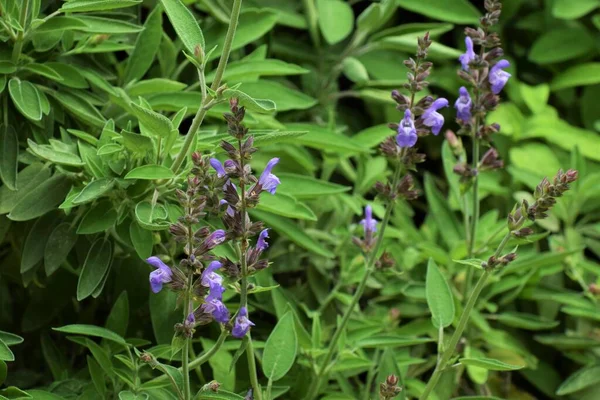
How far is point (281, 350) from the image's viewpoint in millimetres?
1500

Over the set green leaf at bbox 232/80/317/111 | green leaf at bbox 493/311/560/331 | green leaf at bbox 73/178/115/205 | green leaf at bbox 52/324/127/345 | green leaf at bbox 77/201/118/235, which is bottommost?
green leaf at bbox 493/311/560/331

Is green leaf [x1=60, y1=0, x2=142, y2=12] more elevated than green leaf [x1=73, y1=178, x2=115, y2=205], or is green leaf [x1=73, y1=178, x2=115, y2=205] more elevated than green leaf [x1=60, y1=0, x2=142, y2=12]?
green leaf [x1=60, y1=0, x2=142, y2=12]

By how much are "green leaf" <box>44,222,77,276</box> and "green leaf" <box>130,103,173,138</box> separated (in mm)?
304

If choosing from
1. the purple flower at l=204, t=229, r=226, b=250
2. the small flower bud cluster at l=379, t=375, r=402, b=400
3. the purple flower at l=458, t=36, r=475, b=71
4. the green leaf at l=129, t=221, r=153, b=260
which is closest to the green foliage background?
the green leaf at l=129, t=221, r=153, b=260

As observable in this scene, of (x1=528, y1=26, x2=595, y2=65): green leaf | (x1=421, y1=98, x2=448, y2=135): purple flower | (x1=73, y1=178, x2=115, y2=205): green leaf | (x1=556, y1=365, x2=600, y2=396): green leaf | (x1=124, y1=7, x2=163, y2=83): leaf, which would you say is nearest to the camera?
(x1=73, y1=178, x2=115, y2=205): green leaf

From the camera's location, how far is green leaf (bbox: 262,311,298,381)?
4.85ft

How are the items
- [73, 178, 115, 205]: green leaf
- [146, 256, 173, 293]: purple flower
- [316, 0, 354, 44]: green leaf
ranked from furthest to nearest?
[316, 0, 354, 44]: green leaf < [73, 178, 115, 205]: green leaf < [146, 256, 173, 293]: purple flower

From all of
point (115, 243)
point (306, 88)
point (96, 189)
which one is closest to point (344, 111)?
point (306, 88)

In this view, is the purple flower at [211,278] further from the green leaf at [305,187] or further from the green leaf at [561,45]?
the green leaf at [561,45]

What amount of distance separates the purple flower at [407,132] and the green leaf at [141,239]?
450 millimetres

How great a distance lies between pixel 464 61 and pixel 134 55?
66cm

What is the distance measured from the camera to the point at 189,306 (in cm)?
126

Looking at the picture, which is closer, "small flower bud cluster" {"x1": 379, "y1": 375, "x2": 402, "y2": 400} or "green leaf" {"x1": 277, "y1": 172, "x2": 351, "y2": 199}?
"small flower bud cluster" {"x1": 379, "y1": 375, "x2": 402, "y2": 400}

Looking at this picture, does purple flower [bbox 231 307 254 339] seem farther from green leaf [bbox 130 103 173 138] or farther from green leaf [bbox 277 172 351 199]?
green leaf [bbox 277 172 351 199]
